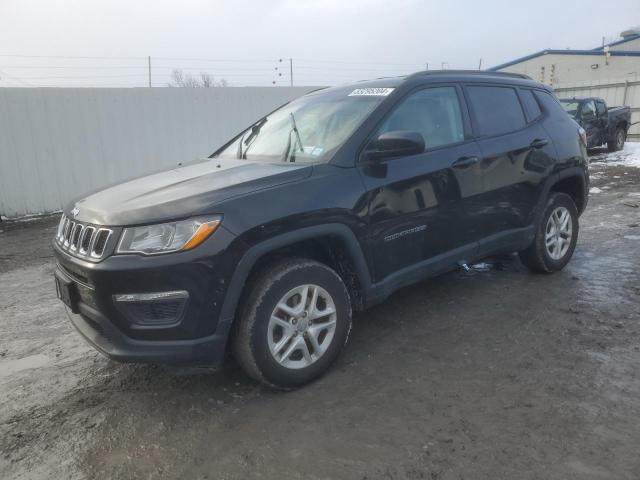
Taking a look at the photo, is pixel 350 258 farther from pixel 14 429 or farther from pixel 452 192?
pixel 14 429

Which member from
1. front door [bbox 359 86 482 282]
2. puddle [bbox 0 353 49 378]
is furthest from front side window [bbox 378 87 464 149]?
puddle [bbox 0 353 49 378]

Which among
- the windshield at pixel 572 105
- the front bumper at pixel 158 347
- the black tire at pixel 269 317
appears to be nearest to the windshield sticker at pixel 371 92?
the black tire at pixel 269 317

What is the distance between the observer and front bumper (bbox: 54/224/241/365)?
2477 millimetres

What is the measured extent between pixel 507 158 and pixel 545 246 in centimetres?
104

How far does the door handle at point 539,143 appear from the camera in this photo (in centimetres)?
432

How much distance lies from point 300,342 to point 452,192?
1.61 m

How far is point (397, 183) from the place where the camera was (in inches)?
129

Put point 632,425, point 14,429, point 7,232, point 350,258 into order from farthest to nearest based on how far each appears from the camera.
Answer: point 7,232 → point 350,258 → point 14,429 → point 632,425

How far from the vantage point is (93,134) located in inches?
379

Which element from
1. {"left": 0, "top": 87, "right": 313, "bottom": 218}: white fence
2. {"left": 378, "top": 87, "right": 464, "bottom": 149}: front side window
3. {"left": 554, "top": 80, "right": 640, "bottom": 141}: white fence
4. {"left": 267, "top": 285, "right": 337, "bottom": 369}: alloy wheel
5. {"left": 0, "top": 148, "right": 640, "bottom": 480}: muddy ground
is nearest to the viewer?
{"left": 0, "top": 148, "right": 640, "bottom": 480}: muddy ground

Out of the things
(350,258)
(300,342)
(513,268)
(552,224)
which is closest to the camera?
(300,342)

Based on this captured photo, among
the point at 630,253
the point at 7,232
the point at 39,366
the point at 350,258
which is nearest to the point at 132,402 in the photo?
the point at 39,366

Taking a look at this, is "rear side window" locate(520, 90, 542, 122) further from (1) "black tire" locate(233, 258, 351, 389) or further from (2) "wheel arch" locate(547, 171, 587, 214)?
(1) "black tire" locate(233, 258, 351, 389)

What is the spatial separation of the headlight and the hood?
0.13 ft
